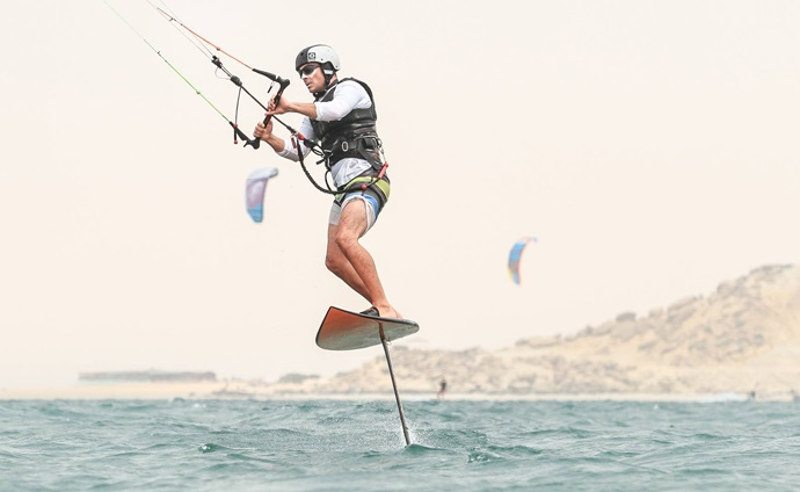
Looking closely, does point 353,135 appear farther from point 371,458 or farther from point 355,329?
point 371,458

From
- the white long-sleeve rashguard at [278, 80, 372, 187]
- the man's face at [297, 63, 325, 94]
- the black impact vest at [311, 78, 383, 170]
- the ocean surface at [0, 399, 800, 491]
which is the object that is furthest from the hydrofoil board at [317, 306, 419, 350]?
the man's face at [297, 63, 325, 94]

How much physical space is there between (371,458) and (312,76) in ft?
12.1

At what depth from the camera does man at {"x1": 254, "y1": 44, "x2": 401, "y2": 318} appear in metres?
11.2

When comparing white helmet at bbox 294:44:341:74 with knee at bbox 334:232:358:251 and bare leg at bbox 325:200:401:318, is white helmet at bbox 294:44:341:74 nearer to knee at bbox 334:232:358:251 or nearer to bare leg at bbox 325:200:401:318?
bare leg at bbox 325:200:401:318

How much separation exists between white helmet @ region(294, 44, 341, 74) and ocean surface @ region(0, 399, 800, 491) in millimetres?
3753

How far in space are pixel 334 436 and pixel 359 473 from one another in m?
3.48

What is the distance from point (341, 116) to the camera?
35.8 ft

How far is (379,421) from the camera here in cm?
1497

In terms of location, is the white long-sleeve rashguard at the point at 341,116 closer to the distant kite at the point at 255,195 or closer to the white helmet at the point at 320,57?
the white helmet at the point at 320,57

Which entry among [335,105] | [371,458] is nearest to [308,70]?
[335,105]

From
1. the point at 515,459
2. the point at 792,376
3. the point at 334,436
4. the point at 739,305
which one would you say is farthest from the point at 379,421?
the point at 739,305

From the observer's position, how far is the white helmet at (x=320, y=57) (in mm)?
11203

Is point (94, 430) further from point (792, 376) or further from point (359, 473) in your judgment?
point (792, 376)

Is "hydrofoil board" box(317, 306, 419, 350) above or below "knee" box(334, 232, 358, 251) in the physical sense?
below
